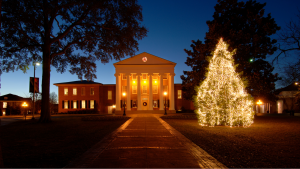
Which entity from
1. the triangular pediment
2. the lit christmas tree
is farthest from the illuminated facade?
the lit christmas tree

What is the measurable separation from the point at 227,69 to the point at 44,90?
15.9 meters

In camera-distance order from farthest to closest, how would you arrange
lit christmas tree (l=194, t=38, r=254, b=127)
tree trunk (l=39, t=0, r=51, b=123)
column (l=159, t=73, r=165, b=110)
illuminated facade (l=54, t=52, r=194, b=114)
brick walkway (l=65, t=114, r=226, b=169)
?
illuminated facade (l=54, t=52, r=194, b=114)
column (l=159, t=73, r=165, b=110)
tree trunk (l=39, t=0, r=51, b=123)
lit christmas tree (l=194, t=38, r=254, b=127)
brick walkway (l=65, t=114, r=226, b=169)

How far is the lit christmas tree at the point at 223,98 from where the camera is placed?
15258mm

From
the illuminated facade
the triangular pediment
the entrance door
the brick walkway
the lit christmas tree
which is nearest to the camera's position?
the brick walkway

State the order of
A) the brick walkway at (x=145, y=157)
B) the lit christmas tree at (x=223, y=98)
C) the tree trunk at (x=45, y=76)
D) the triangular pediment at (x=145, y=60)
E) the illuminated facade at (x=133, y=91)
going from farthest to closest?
the triangular pediment at (x=145, y=60) → the illuminated facade at (x=133, y=91) → the tree trunk at (x=45, y=76) → the lit christmas tree at (x=223, y=98) → the brick walkway at (x=145, y=157)

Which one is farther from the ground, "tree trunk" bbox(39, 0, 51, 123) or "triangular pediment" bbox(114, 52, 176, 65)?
"triangular pediment" bbox(114, 52, 176, 65)

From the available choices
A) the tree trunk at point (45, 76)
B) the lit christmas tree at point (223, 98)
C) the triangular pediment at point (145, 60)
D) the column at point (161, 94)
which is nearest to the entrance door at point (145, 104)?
the column at point (161, 94)

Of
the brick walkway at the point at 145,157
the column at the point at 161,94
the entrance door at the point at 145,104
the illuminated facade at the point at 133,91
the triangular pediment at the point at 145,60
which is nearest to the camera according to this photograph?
the brick walkway at the point at 145,157

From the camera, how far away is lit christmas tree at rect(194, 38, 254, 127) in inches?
601

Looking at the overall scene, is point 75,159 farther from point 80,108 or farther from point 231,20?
point 80,108

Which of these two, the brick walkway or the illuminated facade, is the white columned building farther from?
the brick walkway

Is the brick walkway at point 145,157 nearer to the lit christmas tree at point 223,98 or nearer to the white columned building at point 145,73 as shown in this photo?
the lit christmas tree at point 223,98

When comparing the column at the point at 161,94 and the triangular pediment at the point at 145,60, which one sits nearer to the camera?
the column at the point at 161,94

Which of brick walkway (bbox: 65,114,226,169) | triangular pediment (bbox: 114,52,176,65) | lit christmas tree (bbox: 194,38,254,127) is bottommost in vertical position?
brick walkway (bbox: 65,114,226,169)
